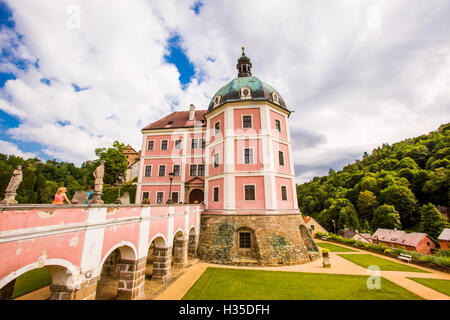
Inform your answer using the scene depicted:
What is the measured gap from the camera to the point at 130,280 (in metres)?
8.39

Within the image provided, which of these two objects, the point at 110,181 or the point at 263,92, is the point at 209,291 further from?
the point at 110,181

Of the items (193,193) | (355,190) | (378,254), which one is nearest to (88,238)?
(193,193)

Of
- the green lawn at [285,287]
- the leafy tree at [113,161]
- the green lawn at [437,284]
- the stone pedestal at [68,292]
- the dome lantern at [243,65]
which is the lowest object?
the green lawn at [437,284]

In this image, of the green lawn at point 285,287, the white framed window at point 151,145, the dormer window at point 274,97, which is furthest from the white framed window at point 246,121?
the white framed window at point 151,145

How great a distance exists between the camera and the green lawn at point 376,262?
15.5 m

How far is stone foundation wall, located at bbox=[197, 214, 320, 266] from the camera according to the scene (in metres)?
15.1

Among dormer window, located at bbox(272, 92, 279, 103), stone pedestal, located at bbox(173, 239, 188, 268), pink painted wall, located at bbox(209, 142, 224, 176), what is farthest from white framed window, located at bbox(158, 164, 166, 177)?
dormer window, located at bbox(272, 92, 279, 103)

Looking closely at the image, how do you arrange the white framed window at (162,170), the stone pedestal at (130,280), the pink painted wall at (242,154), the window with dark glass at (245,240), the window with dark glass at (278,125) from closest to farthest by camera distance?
the stone pedestal at (130,280)
the window with dark glass at (245,240)
the pink painted wall at (242,154)
the window with dark glass at (278,125)
the white framed window at (162,170)

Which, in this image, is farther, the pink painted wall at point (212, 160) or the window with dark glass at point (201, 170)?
the window with dark glass at point (201, 170)

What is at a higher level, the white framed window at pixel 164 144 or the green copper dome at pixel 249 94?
the green copper dome at pixel 249 94

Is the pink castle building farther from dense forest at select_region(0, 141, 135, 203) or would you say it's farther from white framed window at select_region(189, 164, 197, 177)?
dense forest at select_region(0, 141, 135, 203)

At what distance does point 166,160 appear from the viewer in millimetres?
25188

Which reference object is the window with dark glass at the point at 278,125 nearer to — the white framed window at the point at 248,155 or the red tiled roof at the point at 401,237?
the white framed window at the point at 248,155
